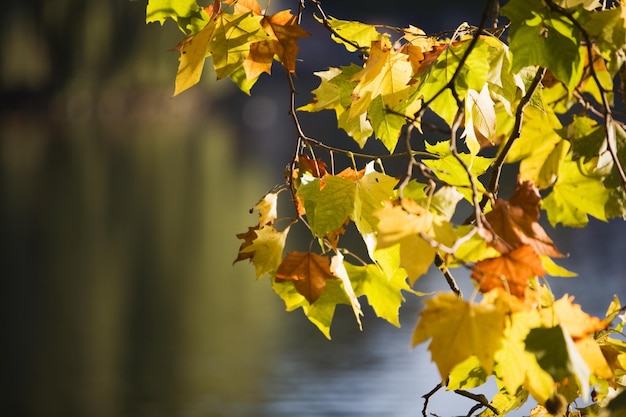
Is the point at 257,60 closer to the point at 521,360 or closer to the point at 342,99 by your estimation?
the point at 342,99

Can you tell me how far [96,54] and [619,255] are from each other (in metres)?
16.0

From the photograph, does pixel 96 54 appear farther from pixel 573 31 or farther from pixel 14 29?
pixel 573 31

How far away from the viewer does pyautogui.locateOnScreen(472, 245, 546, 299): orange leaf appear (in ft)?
1.51

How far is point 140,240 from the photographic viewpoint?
50.7 feet

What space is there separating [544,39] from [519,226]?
0.33 ft

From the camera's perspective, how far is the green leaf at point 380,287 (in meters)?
0.69

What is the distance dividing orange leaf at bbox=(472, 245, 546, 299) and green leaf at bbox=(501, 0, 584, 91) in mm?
106

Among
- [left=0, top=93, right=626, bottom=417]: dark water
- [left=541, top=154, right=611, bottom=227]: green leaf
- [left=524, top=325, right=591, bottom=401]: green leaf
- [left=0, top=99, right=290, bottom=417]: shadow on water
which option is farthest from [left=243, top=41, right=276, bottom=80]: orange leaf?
[left=0, top=99, right=290, bottom=417]: shadow on water

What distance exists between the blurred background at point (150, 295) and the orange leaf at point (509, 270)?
1.41 m

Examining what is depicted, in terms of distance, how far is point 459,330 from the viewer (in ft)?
1.43

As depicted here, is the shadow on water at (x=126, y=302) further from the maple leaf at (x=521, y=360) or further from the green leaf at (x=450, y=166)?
the maple leaf at (x=521, y=360)

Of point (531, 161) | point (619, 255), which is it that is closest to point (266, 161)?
point (619, 255)

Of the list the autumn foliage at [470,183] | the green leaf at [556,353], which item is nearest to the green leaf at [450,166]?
the autumn foliage at [470,183]

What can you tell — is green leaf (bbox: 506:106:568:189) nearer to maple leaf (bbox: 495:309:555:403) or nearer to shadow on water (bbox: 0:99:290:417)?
maple leaf (bbox: 495:309:555:403)
